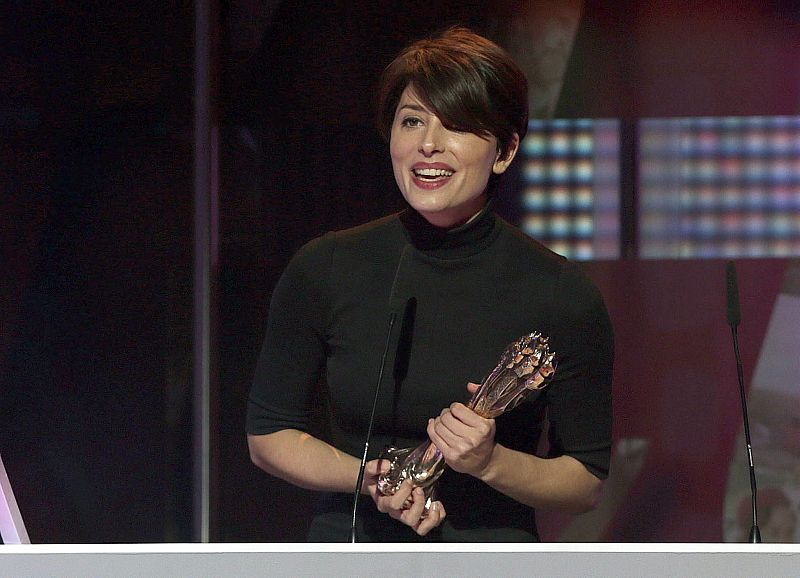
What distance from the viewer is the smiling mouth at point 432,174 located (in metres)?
1.60

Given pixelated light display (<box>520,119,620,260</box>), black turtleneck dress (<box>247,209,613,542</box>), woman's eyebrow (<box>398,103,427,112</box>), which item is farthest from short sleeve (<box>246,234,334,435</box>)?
pixelated light display (<box>520,119,620,260</box>)

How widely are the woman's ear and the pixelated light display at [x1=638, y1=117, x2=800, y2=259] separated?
0.40 metres

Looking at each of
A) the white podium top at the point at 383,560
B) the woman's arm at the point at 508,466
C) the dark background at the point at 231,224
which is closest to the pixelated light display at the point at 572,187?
the dark background at the point at 231,224

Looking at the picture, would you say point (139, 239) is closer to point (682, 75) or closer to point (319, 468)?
point (319, 468)

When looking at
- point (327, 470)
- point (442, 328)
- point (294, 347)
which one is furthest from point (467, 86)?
point (327, 470)

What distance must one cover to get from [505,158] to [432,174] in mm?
123

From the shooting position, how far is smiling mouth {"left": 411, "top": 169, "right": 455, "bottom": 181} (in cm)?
160

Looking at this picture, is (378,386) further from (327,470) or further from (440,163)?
(440,163)

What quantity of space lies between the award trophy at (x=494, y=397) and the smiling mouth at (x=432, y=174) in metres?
0.35

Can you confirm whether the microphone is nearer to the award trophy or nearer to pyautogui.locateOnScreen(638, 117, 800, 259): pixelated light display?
the award trophy

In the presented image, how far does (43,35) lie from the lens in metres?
1.98

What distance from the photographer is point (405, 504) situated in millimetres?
1432

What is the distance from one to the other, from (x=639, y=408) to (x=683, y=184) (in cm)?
43

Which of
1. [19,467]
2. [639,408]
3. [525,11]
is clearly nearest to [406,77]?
[525,11]
